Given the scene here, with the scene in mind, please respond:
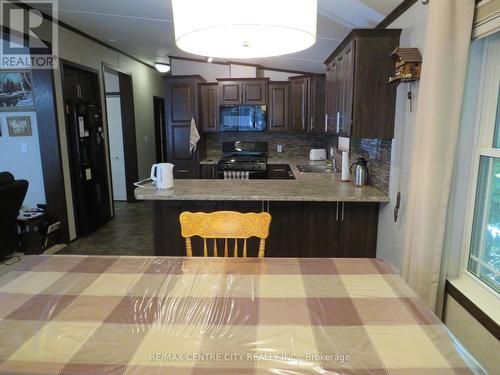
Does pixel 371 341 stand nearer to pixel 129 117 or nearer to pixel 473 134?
pixel 473 134

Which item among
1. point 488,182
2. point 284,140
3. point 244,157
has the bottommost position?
point 244,157

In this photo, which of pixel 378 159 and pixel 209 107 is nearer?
pixel 378 159

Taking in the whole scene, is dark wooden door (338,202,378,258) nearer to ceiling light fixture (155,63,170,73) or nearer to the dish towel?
A: the dish towel

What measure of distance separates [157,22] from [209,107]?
1.63 m

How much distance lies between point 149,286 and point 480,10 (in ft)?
6.12

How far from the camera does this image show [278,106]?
498 centimetres

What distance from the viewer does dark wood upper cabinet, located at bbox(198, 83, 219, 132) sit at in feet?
16.4

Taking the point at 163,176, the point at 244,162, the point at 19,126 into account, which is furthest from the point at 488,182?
the point at 19,126

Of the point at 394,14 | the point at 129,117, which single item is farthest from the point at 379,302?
the point at 129,117

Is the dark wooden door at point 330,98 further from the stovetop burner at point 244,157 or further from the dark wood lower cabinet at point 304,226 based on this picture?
the stovetop burner at point 244,157

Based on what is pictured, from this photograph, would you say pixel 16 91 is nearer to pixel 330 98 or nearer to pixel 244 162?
pixel 244 162

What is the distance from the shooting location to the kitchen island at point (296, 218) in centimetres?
263

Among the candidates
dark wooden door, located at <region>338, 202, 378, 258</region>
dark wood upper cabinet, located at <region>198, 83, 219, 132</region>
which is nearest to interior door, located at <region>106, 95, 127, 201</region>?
dark wood upper cabinet, located at <region>198, 83, 219, 132</region>

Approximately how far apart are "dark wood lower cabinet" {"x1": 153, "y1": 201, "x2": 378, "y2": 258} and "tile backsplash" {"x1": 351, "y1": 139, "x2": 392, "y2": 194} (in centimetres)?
22
